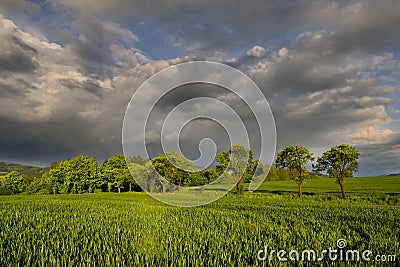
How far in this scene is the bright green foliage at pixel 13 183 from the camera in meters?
101

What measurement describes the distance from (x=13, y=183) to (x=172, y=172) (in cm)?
6973

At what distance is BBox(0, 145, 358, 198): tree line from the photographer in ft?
141

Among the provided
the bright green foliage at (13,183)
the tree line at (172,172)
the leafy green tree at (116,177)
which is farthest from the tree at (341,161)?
the bright green foliage at (13,183)

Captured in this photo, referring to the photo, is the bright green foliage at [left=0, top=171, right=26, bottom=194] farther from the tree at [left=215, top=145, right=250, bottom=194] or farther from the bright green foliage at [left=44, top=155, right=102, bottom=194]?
the tree at [left=215, top=145, right=250, bottom=194]

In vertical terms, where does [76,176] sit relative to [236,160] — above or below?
below

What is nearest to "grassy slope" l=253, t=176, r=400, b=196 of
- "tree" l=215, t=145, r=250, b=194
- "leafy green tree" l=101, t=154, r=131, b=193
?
"tree" l=215, t=145, r=250, b=194

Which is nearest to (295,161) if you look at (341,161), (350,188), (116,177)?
(341,161)

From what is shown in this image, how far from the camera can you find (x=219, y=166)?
5003 cm

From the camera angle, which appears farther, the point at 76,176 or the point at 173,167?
the point at 76,176

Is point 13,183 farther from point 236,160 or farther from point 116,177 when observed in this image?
point 236,160

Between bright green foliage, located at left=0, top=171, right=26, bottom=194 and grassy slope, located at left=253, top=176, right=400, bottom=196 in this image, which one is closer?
grassy slope, located at left=253, top=176, right=400, bottom=196

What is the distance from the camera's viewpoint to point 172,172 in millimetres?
75625

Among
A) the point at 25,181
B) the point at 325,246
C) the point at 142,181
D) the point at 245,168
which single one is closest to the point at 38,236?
the point at 325,246

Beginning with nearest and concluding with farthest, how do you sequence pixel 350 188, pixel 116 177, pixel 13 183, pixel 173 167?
pixel 350 188 < pixel 173 167 < pixel 116 177 < pixel 13 183
